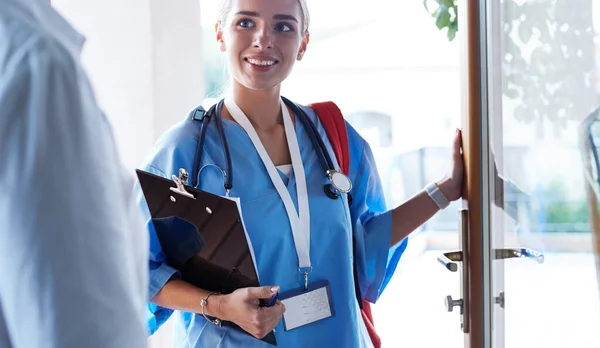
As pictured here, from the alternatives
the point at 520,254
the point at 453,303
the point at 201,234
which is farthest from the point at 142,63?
the point at 520,254

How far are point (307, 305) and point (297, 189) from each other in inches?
8.7

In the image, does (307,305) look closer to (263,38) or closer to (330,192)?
(330,192)

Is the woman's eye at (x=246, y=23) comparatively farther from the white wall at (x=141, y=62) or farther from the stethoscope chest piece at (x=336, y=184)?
the white wall at (x=141, y=62)

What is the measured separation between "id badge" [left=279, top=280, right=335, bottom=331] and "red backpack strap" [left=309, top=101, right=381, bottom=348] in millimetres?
171

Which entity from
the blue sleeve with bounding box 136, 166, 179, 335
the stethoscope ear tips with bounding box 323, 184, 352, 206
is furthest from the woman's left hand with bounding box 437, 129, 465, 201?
the blue sleeve with bounding box 136, 166, 179, 335

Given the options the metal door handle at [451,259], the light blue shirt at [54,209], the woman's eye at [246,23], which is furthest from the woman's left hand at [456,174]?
the light blue shirt at [54,209]

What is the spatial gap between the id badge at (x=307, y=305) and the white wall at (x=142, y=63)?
3.41 feet

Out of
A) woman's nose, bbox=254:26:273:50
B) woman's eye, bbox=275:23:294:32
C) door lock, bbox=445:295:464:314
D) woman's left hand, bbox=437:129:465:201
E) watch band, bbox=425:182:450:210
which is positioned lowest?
door lock, bbox=445:295:464:314

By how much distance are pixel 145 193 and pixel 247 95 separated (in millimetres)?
330

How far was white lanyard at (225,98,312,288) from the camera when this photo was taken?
1302 mm

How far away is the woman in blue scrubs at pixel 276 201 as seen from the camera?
1284mm

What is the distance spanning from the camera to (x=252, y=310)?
116 centimetres

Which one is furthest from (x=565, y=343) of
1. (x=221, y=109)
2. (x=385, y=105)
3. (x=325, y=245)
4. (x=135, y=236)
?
(x=385, y=105)

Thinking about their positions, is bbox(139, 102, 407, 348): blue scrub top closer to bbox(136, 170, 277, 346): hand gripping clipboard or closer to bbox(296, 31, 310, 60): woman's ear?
bbox(136, 170, 277, 346): hand gripping clipboard
